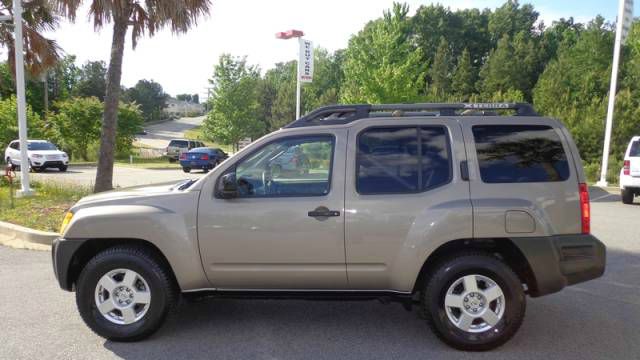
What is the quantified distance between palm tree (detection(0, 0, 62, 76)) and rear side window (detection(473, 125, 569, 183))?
1362cm

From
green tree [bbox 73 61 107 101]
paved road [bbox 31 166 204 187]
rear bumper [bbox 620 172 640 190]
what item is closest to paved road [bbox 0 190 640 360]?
rear bumper [bbox 620 172 640 190]

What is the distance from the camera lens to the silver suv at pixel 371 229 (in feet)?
12.9

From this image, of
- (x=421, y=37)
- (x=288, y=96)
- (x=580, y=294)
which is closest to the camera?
(x=580, y=294)

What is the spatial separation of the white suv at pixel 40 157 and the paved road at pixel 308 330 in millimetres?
18837

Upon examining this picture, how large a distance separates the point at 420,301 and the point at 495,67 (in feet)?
234

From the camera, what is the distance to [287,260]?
13.3ft

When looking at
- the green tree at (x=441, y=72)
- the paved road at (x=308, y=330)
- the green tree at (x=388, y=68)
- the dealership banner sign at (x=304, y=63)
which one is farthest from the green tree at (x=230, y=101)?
the green tree at (x=441, y=72)

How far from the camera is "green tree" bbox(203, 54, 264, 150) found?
3912 cm

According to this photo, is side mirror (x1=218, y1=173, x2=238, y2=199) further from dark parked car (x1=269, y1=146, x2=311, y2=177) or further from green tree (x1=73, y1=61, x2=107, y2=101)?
green tree (x1=73, y1=61, x2=107, y2=101)

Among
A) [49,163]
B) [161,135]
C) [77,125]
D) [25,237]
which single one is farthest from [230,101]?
[161,135]

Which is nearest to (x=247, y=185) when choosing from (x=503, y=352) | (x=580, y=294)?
(x=503, y=352)

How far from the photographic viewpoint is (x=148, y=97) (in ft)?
367

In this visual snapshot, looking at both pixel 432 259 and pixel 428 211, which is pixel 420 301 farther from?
pixel 428 211

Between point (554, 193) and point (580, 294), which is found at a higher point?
point (554, 193)
